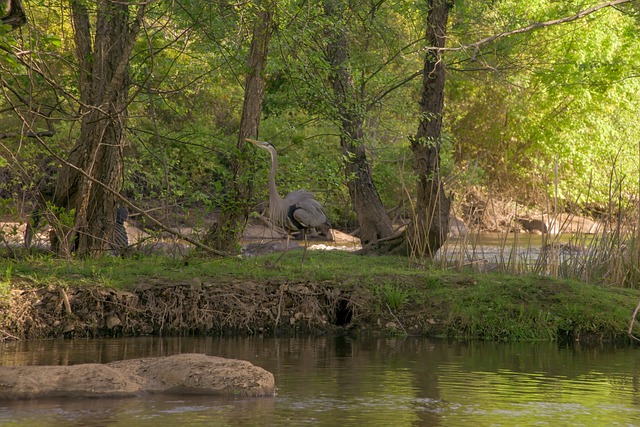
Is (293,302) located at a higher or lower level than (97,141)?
lower

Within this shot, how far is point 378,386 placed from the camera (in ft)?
27.1

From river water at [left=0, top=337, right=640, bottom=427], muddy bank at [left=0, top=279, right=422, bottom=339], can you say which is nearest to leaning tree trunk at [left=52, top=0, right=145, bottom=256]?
muddy bank at [left=0, top=279, right=422, bottom=339]

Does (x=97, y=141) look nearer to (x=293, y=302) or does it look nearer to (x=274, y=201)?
(x=274, y=201)

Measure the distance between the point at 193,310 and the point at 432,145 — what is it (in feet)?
19.1

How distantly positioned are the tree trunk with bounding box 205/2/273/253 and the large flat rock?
528cm

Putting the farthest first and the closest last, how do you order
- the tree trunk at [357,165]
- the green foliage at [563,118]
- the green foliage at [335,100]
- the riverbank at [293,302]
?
1. the green foliage at [563,118]
2. the tree trunk at [357,165]
3. the green foliage at [335,100]
4. the riverbank at [293,302]

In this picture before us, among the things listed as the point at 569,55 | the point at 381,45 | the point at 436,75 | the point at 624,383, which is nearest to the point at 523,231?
the point at 569,55

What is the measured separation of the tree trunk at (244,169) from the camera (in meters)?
13.1

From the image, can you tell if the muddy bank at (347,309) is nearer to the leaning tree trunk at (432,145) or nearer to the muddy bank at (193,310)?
the muddy bank at (193,310)

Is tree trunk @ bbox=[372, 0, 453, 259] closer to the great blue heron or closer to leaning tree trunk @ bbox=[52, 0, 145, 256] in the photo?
the great blue heron

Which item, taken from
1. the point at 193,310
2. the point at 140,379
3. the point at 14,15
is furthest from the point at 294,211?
the point at 140,379

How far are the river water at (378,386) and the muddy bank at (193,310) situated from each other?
26cm

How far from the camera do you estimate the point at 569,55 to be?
3428 centimetres

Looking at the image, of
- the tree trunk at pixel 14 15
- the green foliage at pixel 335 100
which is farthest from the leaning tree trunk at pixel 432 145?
the tree trunk at pixel 14 15
